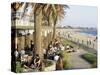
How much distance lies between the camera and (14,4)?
1.53 meters

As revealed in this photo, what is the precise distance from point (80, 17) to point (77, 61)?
1.10ft

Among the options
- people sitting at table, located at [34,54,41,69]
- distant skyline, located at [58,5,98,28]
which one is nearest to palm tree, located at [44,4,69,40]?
distant skyline, located at [58,5,98,28]

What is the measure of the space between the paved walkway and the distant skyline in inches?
8.4

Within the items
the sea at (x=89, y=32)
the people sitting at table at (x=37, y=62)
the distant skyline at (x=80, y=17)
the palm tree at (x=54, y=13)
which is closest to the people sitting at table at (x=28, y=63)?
the people sitting at table at (x=37, y=62)

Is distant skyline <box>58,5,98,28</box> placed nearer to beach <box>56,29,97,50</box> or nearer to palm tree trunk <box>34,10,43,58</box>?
beach <box>56,29,97,50</box>

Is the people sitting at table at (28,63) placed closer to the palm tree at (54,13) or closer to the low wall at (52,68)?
the low wall at (52,68)

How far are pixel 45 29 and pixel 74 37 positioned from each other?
237 mm

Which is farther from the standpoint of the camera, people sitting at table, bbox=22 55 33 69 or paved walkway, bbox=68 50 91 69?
paved walkway, bbox=68 50 91 69

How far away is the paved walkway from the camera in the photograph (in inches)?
65.3

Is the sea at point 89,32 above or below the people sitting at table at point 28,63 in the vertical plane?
above

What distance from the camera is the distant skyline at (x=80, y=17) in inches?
65.5

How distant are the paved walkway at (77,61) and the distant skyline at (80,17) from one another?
21 centimetres

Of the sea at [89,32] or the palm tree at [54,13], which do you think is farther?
the sea at [89,32]

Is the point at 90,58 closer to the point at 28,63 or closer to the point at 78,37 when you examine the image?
the point at 78,37
